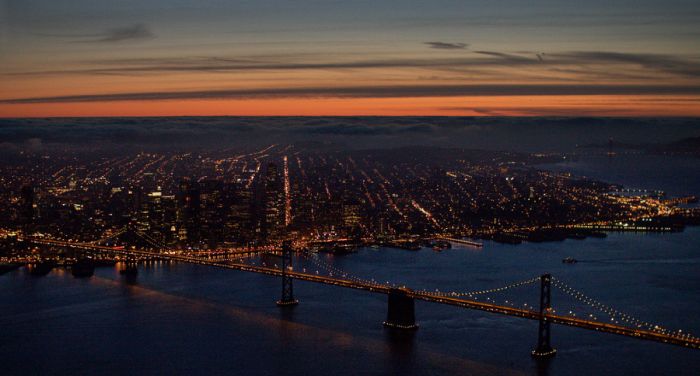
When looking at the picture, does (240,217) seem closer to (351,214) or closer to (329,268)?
(351,214)

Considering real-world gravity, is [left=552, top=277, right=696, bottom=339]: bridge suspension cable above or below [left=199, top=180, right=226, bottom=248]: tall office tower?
below

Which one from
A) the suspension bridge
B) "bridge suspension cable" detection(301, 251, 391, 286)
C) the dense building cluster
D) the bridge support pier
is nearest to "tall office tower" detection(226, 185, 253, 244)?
the dense building cluster

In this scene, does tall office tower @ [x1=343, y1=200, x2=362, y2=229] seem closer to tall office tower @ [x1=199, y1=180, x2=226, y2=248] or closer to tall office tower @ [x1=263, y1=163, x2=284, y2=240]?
tall office tower @ [x1=263, y1=163, x2=284, y2=240]

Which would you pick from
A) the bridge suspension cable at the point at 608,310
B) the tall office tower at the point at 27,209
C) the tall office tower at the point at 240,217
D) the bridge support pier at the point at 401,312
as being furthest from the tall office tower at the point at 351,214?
the bridge support pier at the point at 401,312

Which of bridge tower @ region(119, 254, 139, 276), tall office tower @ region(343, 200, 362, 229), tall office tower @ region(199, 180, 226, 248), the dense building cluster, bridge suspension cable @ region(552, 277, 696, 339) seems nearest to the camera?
bridge suspension cable @ region(552, 277, 696, 339)

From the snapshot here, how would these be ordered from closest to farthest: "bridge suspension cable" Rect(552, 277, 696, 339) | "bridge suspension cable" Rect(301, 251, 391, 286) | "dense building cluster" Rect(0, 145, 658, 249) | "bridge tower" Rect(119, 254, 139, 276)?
"bridge suspension cable" Rect(552, 277, 696, 339), "bridge suspension cable" Rect(301, 251, 391, 286), "bridge tower" Rect(119, 254, 139, 276), "dense building cluster" Rect(0, 145, 658, 249)

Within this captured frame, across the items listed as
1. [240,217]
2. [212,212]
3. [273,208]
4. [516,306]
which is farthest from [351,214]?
[516,306]

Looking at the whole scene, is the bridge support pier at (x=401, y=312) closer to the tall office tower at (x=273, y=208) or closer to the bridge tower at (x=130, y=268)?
the bridge tower at (x=130, y=268)

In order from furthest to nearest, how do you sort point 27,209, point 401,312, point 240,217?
point 27,209 → point 240,217 → point 401,312

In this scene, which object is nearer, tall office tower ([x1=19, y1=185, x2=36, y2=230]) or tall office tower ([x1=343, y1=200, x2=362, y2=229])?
tall office tower ([x1=19, y1=185, x2=36, y2=230])
